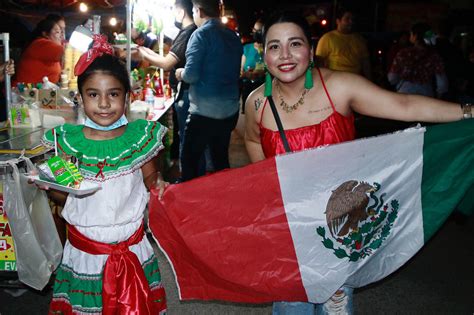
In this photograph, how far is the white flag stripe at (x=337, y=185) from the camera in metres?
2.38

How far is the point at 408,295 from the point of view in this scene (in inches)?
149

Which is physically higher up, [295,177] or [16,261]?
[295,177]

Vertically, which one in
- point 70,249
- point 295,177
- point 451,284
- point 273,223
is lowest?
point 451,284

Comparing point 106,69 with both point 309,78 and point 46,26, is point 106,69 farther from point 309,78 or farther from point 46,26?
point 46,26

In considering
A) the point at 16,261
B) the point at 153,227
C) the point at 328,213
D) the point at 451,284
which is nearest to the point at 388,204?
the point at 328,213

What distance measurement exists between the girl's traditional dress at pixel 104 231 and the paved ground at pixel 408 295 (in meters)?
1.15

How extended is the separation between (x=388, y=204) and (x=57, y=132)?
1.67m

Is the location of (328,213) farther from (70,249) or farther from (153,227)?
(70,249)

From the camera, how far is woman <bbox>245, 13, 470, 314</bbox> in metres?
2.37

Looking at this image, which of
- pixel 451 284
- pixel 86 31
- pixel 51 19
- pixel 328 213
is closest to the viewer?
pixel 328 213

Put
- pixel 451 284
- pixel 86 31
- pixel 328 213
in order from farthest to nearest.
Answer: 1. pixel 86 31
2. pixel 451 284
3. pixel 328 213

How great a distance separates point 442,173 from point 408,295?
1625mm

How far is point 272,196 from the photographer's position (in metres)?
2.44

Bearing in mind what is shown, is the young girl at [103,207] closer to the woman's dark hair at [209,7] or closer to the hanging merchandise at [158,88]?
the woman's dark hair at [209,7]
